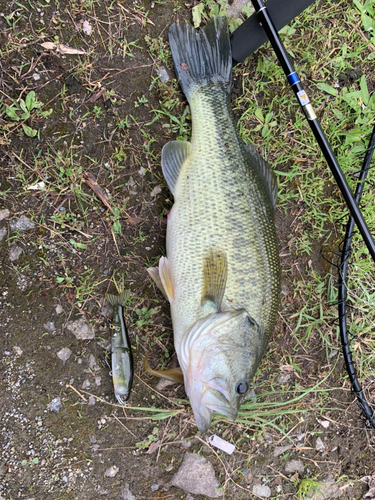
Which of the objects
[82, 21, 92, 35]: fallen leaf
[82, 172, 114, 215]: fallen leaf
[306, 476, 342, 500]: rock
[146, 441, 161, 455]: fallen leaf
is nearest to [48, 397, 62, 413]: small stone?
[146, 441, 161, 455]: fallen leaf

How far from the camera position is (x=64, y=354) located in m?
2.59

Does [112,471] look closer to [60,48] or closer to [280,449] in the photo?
[280,449]

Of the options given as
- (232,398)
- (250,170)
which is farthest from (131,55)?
(232,398)

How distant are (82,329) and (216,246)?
1191 millimetres

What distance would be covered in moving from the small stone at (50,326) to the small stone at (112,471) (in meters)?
1.14

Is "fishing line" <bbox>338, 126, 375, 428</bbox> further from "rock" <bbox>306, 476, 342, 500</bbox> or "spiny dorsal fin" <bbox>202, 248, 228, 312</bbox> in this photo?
"spiny dorsal fin" <bbox>202, 248, 228, 312</bbox>

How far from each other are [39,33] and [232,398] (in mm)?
2800

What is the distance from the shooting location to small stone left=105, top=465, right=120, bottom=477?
2656mm

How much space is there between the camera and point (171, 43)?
264 cm

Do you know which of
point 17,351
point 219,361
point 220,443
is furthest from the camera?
point 220,443

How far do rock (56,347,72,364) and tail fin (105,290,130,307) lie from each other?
47 centimetres

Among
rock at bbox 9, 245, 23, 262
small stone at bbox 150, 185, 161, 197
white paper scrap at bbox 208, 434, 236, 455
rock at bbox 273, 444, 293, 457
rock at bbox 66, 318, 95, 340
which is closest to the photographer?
rock at bbox 9, 245, 23, 262

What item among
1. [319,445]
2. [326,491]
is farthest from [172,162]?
[326,491]

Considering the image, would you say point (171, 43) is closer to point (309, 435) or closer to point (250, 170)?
point (250, 170)
